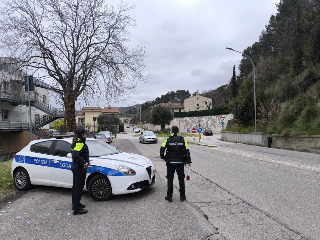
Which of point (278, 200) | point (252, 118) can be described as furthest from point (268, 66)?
point (278, 200)

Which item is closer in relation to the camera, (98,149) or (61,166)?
(61,166)

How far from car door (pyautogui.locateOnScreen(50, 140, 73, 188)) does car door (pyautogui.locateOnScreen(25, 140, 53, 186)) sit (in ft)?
0.51

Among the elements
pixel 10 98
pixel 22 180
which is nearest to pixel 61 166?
pixel 22 180

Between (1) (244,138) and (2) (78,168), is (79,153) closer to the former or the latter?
(2) (78,168)

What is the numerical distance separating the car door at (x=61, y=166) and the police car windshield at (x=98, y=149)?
527 millimetres

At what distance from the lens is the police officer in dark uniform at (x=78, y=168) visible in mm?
5148

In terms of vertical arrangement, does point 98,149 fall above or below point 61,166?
above

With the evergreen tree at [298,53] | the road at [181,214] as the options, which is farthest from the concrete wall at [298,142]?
the road at [181,214]

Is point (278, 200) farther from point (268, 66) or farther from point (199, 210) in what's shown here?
point (268, 66)

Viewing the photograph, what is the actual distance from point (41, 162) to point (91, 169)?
1606mm

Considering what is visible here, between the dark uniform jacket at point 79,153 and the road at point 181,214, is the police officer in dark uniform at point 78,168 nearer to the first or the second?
the dark uniform jacket at point 79,153

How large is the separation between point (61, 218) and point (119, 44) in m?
15.2

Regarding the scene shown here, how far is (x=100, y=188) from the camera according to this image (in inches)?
234

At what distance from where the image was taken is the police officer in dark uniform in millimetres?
5148
